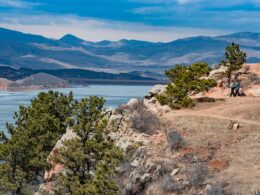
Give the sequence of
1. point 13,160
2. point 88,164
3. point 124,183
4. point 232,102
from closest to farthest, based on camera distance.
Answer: point 124,183 < point 88,164 < point 232,102 < point 13,160

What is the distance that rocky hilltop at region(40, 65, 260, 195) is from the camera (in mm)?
26219

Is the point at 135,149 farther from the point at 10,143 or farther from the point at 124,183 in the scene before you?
the point at 10,143

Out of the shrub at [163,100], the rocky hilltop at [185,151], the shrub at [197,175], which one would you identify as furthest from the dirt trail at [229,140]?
the shrub at [163,100]

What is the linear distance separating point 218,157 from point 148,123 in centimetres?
684

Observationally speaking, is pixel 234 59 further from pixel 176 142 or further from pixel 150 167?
pixel 150 167

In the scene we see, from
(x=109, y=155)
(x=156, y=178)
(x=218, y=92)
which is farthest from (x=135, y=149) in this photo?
(x=218, y=92)

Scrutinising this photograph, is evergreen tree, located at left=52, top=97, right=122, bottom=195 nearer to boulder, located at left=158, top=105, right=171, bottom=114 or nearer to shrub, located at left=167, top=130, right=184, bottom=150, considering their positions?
shrub, located at left=167, top=130, right=184, bottom=150

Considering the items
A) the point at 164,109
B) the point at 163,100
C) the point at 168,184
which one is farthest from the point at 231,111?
the point at 168,184

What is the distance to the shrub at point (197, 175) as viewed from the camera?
85.9ft

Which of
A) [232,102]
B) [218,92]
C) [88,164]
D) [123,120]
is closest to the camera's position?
[88,164]

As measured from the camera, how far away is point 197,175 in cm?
2636

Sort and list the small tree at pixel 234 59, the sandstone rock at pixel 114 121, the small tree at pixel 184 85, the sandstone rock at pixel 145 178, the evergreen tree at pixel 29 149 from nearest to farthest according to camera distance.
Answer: the sandstone rock at pixel 145 178, the sandstone rock at pixel 114 121, the small tree at pixel 184 85, the evergreen tree at pixel 29 149, the small tree at pixel 234 59

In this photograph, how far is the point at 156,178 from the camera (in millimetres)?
27750

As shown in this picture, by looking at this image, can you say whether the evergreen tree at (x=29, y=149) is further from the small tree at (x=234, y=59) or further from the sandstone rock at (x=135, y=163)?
the small tree at (x=234, y=59)
